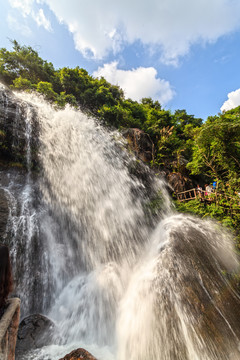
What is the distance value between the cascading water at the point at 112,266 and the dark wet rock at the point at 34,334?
194 mm

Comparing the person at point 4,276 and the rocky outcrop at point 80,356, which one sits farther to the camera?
the rocky outcrop at point 80,356

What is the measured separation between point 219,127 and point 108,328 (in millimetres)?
12094

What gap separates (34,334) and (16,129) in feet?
28.9

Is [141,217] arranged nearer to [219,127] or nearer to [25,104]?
[219,127]

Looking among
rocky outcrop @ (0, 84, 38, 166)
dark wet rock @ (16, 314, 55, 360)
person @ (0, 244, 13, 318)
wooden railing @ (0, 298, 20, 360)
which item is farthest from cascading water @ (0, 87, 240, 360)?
person @ (0, 244, 13, 318)

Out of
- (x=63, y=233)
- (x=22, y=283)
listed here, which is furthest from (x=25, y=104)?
(x=22, y=283)

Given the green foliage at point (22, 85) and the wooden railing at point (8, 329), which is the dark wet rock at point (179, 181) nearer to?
the wooden railing at point (8, 329)

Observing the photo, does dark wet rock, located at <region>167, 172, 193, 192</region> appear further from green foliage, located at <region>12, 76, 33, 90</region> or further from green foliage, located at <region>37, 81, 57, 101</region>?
green foliage, located at <region>12, 76, 33, 90</region>

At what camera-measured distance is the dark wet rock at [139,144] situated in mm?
15154

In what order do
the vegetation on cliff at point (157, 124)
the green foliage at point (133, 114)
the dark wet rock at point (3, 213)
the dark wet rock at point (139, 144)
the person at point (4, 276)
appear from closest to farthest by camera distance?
1. the person at point (4, 276)
2. the dark wet rock at point (3, 213)
3. the vegetation on cliff at point (157, 124)
4. the green foliage at point (133, 114)
5. the dark wet rock at point (139, 144)

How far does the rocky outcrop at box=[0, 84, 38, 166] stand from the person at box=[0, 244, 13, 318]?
8376 mm

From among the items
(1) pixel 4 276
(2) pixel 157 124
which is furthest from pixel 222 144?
(1) pixel 4 276

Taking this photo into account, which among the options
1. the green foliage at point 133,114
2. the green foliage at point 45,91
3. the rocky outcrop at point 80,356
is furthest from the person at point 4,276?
the green foliage at point 45,91

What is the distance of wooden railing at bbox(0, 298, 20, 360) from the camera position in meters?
1.41
